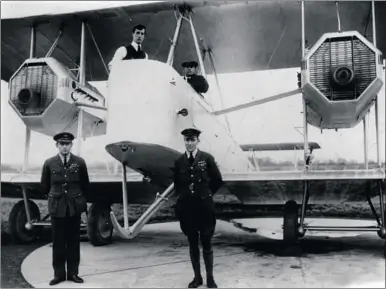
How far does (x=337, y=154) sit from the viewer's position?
25.3 feet

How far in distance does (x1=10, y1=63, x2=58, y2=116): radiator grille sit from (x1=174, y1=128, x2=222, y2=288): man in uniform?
9.52 feet

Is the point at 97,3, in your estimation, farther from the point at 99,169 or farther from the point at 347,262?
the point at 347,262

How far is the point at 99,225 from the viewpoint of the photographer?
548cm

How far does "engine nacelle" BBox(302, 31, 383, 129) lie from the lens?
4.51 meters

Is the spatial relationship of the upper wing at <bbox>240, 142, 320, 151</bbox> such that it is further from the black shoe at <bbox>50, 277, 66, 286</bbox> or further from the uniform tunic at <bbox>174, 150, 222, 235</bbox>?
the black shoe at <bbox>50, 277, 66, 286</bbox>

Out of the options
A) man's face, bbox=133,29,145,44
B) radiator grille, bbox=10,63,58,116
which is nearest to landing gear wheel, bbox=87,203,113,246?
radiator grille, bbox=10,63,58,116

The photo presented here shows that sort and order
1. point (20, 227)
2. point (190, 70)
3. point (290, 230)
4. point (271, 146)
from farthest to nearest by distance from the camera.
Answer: point (271, 146), point (20, 227), point (190, 70), point (290, 230)

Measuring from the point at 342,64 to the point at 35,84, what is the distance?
376cm

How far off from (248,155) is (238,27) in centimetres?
270

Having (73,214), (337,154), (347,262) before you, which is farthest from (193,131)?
(337,154)

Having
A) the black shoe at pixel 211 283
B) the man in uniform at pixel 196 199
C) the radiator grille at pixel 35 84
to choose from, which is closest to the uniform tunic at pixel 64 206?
the man in uniform at pixel 196 199

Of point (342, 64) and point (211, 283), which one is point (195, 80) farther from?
point (211, 283)

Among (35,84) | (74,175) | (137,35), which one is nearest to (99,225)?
(35,84)

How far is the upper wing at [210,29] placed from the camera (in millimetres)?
5430
